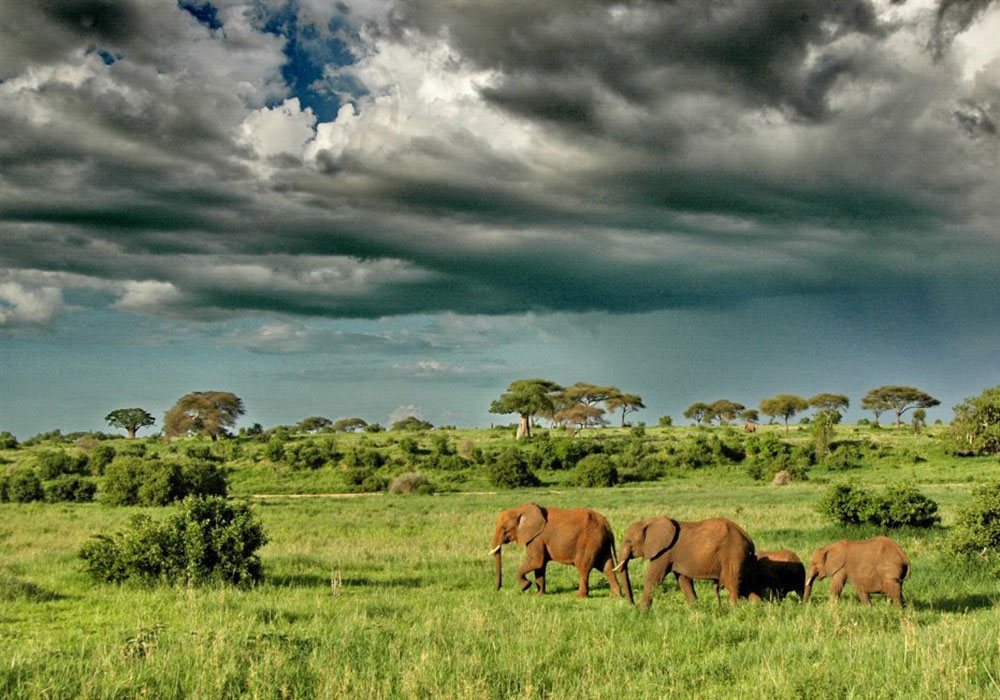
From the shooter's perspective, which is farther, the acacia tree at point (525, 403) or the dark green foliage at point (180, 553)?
the acacia tree at point (525, 403)

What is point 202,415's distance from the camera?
286ft

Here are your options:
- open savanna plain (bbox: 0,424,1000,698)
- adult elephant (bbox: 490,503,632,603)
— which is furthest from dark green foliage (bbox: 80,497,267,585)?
adult elephant (bbox: 490,503,632,603)

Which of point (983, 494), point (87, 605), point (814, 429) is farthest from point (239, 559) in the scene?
point (814, 429)

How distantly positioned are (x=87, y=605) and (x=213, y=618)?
12.1 ft

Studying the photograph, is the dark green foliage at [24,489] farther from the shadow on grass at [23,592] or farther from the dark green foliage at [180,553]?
the shadow on grass at [23,592]

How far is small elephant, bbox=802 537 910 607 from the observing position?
12.3m

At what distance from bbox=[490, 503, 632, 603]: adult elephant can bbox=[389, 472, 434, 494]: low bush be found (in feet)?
131

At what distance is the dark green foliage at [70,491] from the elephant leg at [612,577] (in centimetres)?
4502

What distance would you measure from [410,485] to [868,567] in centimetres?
4481

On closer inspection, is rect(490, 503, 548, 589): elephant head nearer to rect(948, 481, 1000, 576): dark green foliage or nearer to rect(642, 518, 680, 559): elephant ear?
rect(642, 518, 680, 559): elephant ear

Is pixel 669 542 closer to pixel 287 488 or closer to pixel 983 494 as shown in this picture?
pixel 983 494

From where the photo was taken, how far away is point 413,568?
59.0 ft

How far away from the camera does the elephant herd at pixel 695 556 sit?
12281 millimetres

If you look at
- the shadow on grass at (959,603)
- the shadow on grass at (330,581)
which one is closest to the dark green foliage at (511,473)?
the shadow on grass at (330,581)
